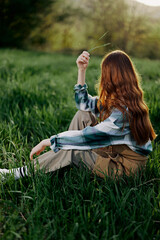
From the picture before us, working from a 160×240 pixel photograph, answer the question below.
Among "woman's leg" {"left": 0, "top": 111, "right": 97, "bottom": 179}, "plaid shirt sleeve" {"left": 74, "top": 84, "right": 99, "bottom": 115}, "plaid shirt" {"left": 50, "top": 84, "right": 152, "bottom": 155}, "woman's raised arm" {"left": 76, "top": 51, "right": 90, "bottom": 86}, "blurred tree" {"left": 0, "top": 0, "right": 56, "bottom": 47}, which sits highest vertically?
"blurred tree" {"left": 0, "top": 0, "right": 56, "bottom": 47}

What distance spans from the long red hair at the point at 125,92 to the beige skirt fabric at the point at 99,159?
0.45ft

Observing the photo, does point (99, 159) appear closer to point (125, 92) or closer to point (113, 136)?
point (113, 136)

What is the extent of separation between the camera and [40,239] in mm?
1144

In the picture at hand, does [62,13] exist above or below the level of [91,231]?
above

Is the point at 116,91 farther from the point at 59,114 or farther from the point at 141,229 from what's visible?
the point at 59,114

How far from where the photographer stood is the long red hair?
1.47 meters

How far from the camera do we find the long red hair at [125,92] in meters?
1.47

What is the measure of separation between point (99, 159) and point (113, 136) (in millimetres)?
230

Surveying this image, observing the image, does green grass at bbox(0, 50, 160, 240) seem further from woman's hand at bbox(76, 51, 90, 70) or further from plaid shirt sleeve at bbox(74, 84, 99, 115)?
woman's hand at bbox(76, 51, 90, 70)

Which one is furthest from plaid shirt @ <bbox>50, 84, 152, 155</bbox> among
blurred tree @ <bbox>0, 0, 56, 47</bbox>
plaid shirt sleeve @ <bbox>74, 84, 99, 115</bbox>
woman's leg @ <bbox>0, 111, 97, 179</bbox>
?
blurred tree @ <bbox>0, 0, 56, 47</bbox>

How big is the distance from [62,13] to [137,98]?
13841mm

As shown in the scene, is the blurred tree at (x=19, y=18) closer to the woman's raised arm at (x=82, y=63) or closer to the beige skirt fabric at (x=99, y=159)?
the woman's raised arm at (x=82, y=63)

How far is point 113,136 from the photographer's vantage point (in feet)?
4.67

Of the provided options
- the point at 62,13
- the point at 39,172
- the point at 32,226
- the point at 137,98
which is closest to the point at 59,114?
the point at 39,172
